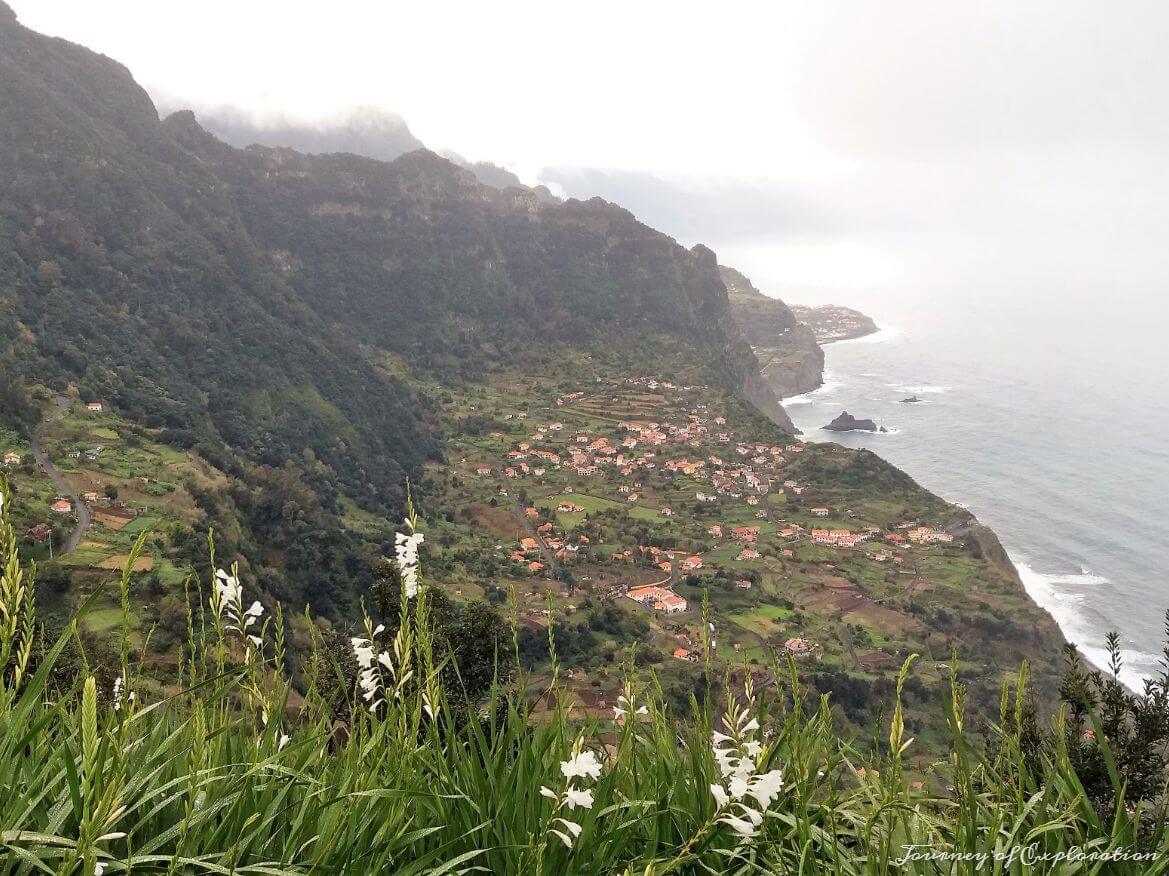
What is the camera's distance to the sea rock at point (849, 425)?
302ft

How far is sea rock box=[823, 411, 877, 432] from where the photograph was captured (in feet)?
302

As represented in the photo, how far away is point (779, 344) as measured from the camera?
154 meters

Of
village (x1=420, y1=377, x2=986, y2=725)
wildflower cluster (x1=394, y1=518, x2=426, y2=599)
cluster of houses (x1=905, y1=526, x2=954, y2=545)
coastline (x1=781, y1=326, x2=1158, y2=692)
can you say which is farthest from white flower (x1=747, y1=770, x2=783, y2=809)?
cluster of houses (x1=905, y1=526, x2=954, y2=545)

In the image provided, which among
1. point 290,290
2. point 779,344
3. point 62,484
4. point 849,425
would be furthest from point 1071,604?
point 779,344

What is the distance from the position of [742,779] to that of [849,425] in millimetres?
100609

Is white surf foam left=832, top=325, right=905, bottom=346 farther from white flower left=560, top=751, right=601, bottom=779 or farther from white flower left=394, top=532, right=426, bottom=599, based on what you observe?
white flower left=560, top=751, right=601, bottom=779

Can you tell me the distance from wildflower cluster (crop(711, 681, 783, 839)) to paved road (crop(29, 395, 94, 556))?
1320 inches

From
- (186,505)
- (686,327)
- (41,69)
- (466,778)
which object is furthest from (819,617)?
(41,69)

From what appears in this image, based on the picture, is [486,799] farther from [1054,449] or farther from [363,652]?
[1054,449]

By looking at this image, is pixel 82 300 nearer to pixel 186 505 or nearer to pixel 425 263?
pixel 186 505

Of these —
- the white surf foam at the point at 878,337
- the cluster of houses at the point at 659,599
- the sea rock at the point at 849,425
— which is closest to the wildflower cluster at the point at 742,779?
the cluster of houses at the point at 659,599

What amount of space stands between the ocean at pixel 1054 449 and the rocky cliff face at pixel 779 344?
5.07m

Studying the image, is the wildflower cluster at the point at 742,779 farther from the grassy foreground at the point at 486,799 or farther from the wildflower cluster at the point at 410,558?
the wildflower cluster at the point at 410,558

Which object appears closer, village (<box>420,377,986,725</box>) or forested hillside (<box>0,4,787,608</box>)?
village (<box>420,377,986,725</box>)
